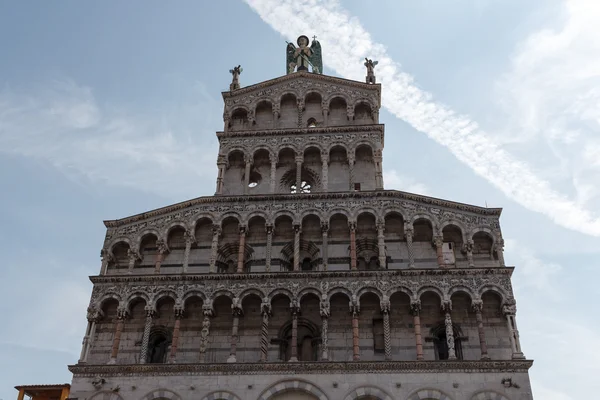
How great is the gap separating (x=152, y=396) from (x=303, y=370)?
5126mm

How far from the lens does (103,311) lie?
24.2m

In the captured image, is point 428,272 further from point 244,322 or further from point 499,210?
point 244,322

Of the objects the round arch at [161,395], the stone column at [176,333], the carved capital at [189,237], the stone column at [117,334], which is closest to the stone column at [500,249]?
the carved capital at [189,237]

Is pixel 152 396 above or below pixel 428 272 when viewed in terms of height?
below

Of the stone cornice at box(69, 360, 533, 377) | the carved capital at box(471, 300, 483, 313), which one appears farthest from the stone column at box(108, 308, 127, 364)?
the carved capital at box(471, 300, 483, 313)

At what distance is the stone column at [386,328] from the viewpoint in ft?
72.5

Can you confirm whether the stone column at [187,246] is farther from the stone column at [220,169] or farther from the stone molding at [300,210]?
the stone column at [220,169]

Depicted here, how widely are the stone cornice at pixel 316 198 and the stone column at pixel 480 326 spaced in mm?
4029

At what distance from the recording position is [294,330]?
22.8m

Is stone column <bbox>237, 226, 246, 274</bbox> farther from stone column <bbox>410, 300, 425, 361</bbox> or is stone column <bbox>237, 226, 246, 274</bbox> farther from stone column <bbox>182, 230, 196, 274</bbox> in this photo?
stone column <bbox>410, 300, 425, 361</bbox>

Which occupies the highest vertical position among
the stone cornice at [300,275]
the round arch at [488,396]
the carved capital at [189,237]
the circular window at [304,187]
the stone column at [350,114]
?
the stone column at [350,114]

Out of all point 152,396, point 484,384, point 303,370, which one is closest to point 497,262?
point 484,384

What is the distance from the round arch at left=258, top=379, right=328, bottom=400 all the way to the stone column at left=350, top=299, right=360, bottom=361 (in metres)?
1.71

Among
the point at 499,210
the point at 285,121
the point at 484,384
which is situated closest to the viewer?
the point at 484,384
